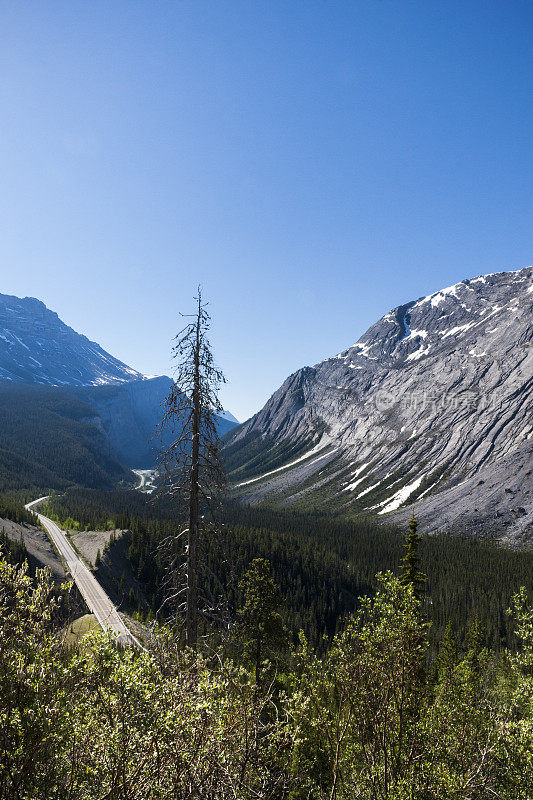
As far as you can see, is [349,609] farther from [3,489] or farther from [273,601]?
[3,489]

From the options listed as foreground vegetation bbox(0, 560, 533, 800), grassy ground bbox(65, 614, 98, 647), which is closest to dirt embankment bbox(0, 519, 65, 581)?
grassy ground bbox(65, 614, 98, 647)

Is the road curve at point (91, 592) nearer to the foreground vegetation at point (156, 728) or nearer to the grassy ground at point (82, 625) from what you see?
the grassy ground at point (82, 625)

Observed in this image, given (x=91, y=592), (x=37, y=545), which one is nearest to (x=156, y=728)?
(x=91, y=592)

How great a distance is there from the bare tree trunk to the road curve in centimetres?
2520

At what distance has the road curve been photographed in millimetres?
45109

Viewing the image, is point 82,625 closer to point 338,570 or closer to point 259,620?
point 259,620

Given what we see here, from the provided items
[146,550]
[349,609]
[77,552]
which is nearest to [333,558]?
[349,609]

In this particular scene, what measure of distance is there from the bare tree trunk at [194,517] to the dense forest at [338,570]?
49.5 metres

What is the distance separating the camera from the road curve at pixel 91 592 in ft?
148

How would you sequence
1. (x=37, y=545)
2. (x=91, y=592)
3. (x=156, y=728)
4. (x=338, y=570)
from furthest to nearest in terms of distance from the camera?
(x=338, y=570) < (x=37, y=545) < (x=91, y=592) < (x=156, y=728)

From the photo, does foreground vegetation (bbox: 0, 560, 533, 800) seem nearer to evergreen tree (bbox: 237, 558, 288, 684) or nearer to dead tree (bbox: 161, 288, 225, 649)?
dead tree (bbox: 161, 288, 225, 649)

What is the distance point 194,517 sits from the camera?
1611cm

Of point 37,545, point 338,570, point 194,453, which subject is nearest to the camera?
point 194,453

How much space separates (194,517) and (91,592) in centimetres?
5296
